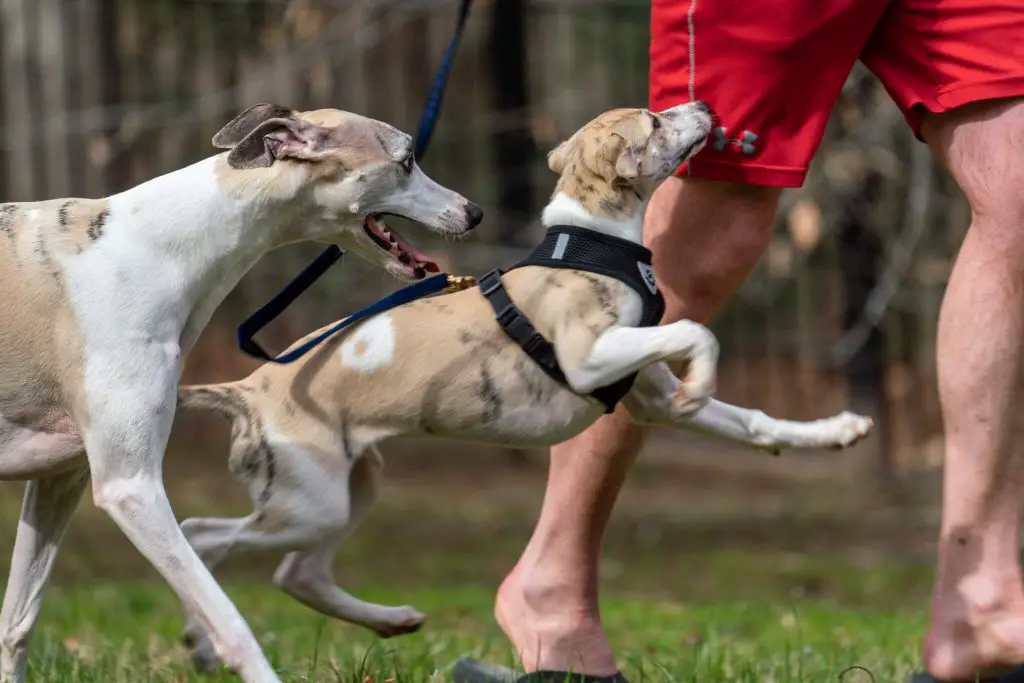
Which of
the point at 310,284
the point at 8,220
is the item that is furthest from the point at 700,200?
the point at 8,220

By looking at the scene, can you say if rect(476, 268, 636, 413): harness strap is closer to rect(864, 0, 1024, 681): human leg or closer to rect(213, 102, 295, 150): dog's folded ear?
rect(213, 102, 295, 150): dog's folded ear

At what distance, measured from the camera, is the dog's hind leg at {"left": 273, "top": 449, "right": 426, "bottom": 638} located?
12.2 feet

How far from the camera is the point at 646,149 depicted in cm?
348

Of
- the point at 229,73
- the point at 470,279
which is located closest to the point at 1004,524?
the point at 470,279

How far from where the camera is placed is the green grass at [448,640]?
12.9ft

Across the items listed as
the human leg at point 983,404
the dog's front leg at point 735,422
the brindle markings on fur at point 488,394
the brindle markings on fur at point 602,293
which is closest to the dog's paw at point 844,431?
the dog's front leg at point 735,422

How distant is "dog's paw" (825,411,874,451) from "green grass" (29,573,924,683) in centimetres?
63

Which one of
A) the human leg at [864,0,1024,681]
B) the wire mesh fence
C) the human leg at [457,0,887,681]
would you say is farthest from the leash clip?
the wire mesh fence

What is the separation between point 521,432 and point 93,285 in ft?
3.16

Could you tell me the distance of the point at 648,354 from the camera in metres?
3.23

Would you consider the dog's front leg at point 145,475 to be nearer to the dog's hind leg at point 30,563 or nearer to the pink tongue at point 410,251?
the dog's hind leg at point 30,563

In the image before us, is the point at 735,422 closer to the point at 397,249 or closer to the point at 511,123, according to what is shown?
the point at 397,249

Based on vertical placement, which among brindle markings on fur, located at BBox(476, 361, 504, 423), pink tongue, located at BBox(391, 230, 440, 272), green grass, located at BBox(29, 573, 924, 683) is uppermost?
pink tongue, located at BBox(391, 230, 440, 272)

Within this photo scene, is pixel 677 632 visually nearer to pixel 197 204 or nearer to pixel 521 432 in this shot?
pixel 521 432
